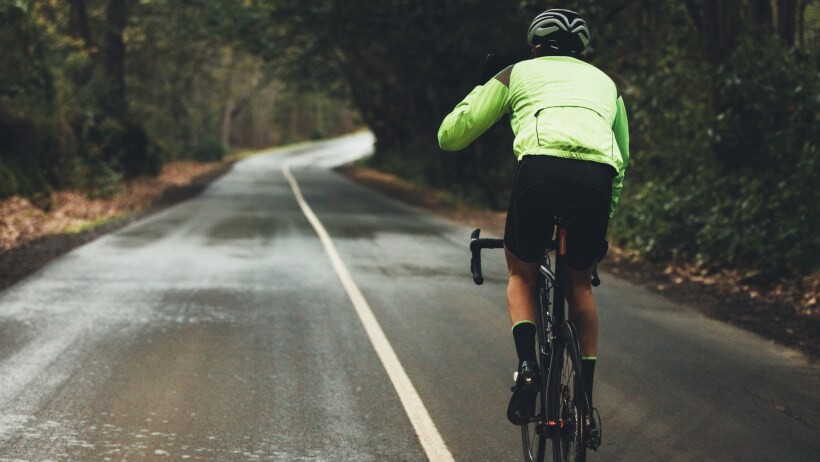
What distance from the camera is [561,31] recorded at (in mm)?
4520

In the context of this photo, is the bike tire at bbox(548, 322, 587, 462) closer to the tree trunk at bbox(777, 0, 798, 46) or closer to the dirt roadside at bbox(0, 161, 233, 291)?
Result: the dirt roadside at bbox(0, 161, 233, 291)

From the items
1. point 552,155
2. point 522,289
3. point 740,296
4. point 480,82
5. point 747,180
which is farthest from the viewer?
point 747,180

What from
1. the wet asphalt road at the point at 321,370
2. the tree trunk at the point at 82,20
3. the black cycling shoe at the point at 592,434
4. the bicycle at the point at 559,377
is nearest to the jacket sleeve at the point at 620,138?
the bicycle at the point at 559,377

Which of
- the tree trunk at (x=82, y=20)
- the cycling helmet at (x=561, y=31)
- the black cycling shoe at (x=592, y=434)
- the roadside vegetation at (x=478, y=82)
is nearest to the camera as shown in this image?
the black cycling shoe at (x=592, y=434)

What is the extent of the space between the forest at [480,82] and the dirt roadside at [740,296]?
0.93 feet

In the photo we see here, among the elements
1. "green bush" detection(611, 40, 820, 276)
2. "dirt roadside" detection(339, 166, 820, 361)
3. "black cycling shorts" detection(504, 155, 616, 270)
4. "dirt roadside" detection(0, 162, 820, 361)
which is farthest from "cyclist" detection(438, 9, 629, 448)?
"green bush" detection(611, 40, 820, 276)

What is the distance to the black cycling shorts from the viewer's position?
4.21 m

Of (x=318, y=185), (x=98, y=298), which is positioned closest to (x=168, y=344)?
(x=98, y=298)

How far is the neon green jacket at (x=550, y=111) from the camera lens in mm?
4227

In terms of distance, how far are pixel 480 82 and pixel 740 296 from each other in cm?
801

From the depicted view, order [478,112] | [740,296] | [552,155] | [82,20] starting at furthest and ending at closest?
1. [82,20]
2. [740,296]
3. [478,112]
4. [552,155]

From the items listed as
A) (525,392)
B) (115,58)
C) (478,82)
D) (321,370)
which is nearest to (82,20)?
(115,58)

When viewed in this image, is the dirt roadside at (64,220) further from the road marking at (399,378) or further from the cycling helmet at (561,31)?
the cycling helmet at (561,31)

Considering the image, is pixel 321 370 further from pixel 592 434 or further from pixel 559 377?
pixel 592 434
